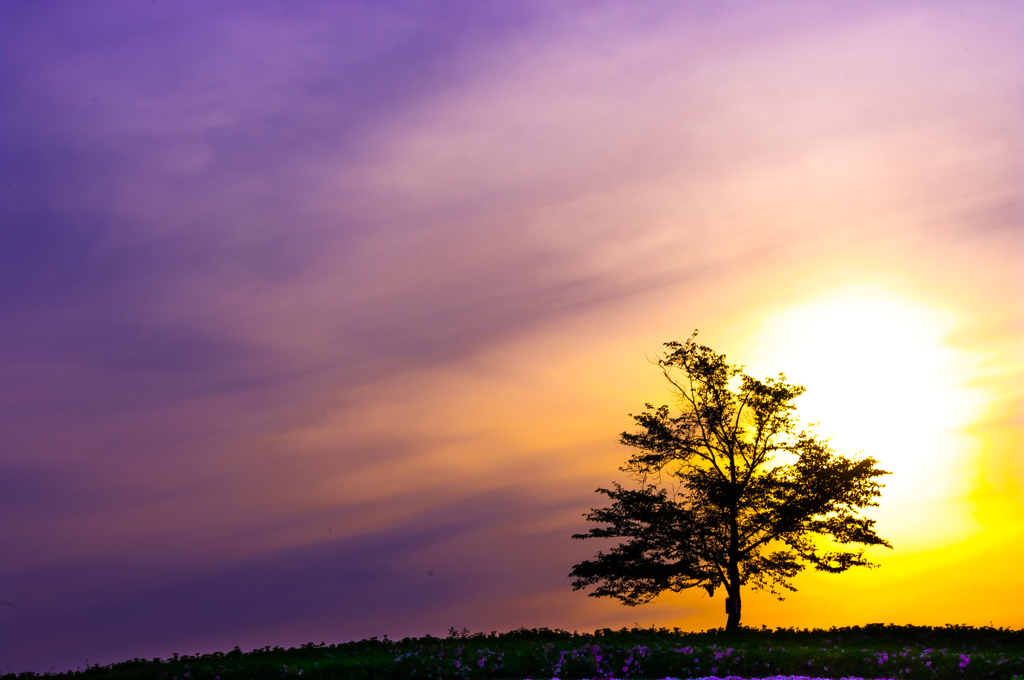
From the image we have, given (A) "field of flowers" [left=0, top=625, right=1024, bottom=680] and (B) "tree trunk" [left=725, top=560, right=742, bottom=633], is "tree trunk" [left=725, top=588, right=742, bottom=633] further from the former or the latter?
(A) "field of flowers" [left=0, top=625, right=1024, bottom=680]

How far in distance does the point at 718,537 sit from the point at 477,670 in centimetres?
1090

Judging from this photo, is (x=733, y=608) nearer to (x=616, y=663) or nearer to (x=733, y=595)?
(x=733, y=595)

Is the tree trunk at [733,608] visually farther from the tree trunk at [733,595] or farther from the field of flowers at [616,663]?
the field of flowers at [616,663]

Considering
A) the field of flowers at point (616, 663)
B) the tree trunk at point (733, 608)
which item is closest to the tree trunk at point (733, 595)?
the tree trunk at point (733, 608)

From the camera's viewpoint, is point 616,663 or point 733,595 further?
point 733,595

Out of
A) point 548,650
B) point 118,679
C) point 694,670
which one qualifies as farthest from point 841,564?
point 118,679

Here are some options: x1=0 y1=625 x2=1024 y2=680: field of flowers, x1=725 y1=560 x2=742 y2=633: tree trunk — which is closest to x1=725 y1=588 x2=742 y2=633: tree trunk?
x1=725 y1=560 x2=742 y2=633: tree trunk

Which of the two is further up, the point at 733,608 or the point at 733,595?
the point at 733,595

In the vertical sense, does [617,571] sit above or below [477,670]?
above

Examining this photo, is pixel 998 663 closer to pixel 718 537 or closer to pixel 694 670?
pixel 694 670

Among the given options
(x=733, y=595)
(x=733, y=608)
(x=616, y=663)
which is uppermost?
(x=733, y=595)

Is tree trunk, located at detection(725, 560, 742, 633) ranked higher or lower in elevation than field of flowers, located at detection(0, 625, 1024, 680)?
higher

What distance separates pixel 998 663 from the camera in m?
18.7

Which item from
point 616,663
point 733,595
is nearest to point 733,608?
point 733,595
